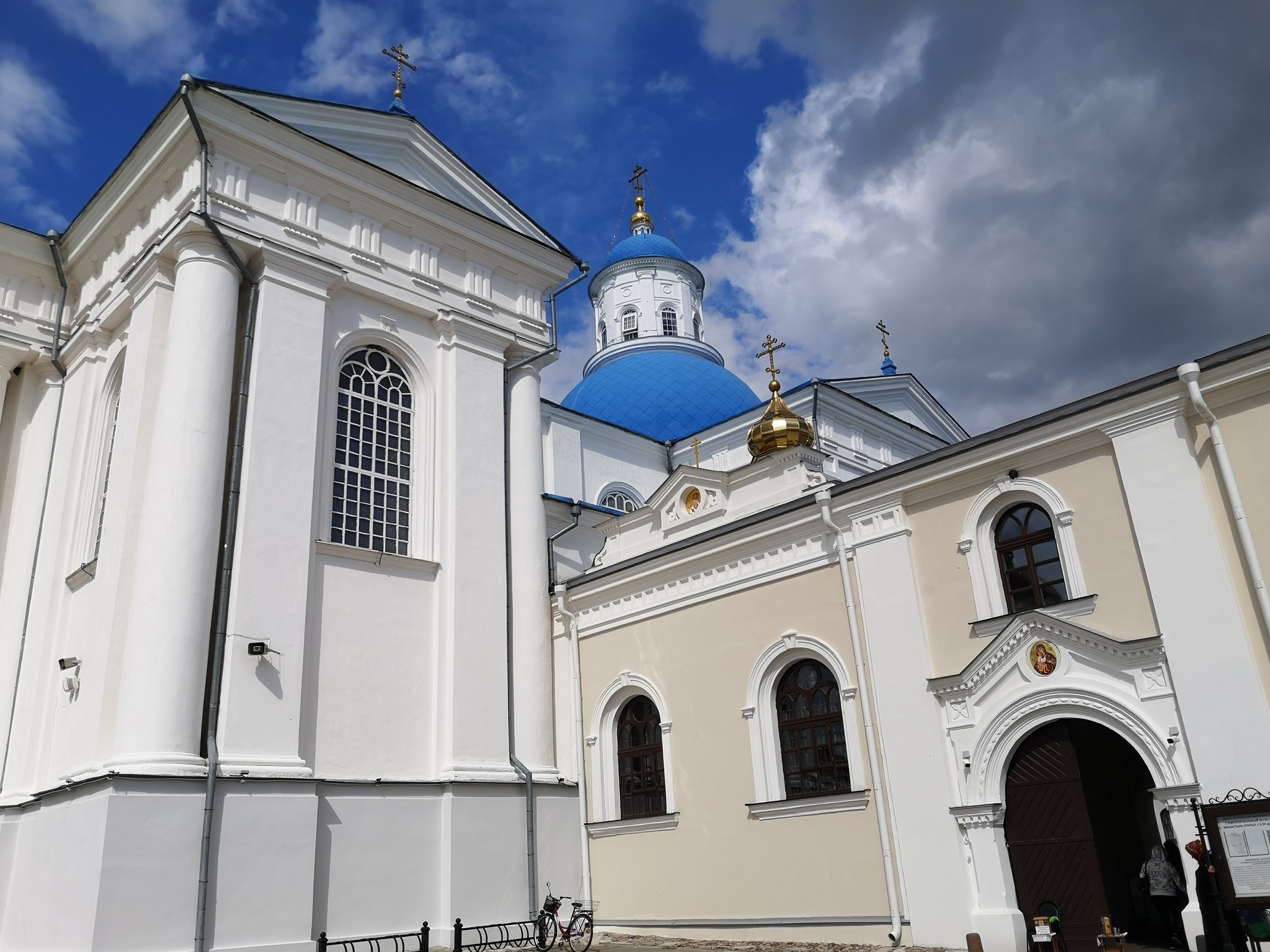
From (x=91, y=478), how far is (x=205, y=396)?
3476 mm

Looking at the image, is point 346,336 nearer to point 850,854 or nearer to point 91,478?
point 91,478

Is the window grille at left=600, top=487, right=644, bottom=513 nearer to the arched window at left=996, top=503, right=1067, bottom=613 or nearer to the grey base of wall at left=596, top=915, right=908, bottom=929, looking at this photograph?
the grey base of wall at left=596, top=915, right=908, bottom=929

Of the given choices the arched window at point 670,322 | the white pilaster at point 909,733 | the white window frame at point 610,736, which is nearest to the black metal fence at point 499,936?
the white window frame at point 610,736

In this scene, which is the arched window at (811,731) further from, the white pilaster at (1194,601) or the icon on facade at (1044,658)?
the white pilaster at (1194,601)

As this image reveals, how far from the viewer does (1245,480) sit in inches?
357

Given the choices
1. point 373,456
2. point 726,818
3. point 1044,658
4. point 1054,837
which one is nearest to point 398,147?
point 373,456

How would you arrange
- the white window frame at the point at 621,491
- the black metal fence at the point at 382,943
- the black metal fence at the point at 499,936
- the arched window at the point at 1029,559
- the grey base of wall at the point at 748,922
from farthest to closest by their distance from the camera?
the white window frame at the point at 621,491
the black metal fence at the point at 499,936
the black metal fence at the point at 382,943
the grey base of wall at the point at 748,922
the arched window at the point at 1029,559

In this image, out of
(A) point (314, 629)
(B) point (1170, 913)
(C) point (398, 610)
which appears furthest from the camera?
(C) point (398, 610)

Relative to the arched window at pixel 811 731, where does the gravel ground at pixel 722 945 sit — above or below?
below

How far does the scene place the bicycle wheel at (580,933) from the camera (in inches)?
455

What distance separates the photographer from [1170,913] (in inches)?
360

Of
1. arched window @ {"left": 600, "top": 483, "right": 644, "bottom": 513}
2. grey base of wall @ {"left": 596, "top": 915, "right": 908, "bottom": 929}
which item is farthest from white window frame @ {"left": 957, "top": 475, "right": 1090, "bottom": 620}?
arched window @ {"left": 600, "top": 483, "right": 644, "bottom": 513}

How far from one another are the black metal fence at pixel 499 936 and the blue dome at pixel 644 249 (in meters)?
22.7

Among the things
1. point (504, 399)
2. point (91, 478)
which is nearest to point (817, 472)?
point (504, 399)
